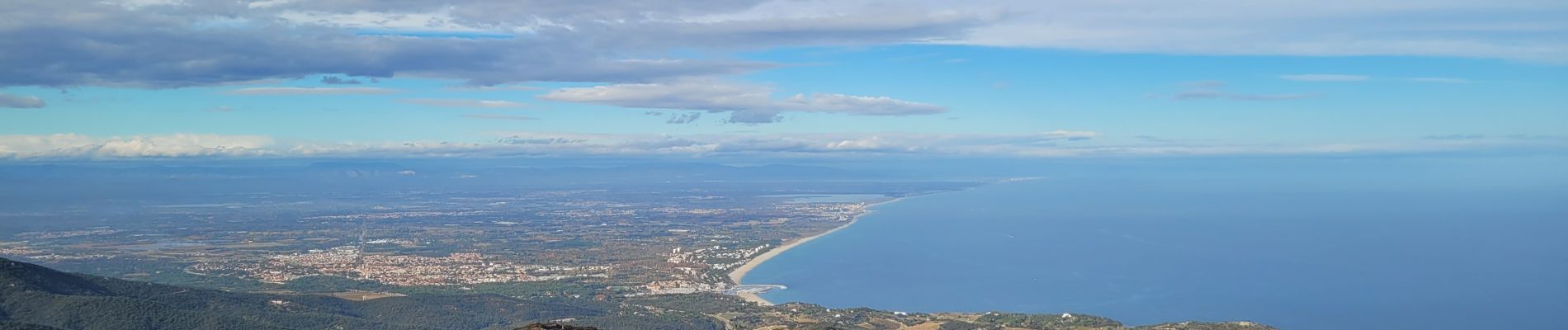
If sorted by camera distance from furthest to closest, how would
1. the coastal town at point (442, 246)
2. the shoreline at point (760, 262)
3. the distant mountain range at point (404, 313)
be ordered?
the coastal town at point (442, 246), the shoreline at point (760, 262), the distant mountain range at point (404, 313)

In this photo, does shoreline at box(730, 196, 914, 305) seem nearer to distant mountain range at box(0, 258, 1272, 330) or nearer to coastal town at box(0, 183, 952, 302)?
coastal town at box(0, 183, 952, 302)

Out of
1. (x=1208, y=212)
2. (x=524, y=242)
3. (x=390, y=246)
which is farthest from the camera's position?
(x=1208, y=212)

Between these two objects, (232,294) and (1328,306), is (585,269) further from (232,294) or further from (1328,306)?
(1328,306)

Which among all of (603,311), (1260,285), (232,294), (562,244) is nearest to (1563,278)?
(1260,285)

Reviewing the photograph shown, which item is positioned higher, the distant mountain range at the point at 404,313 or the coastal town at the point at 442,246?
the coastal town at the point at 442,246

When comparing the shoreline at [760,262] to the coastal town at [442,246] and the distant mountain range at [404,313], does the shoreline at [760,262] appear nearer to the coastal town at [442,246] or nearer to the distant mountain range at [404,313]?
the coastal town at [442,246]

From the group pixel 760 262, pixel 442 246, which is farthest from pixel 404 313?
pixel 442 246

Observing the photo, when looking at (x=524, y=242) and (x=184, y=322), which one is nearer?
(x=184, y=322)

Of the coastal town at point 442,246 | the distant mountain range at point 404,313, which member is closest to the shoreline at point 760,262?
the coastal town at point 442,246
